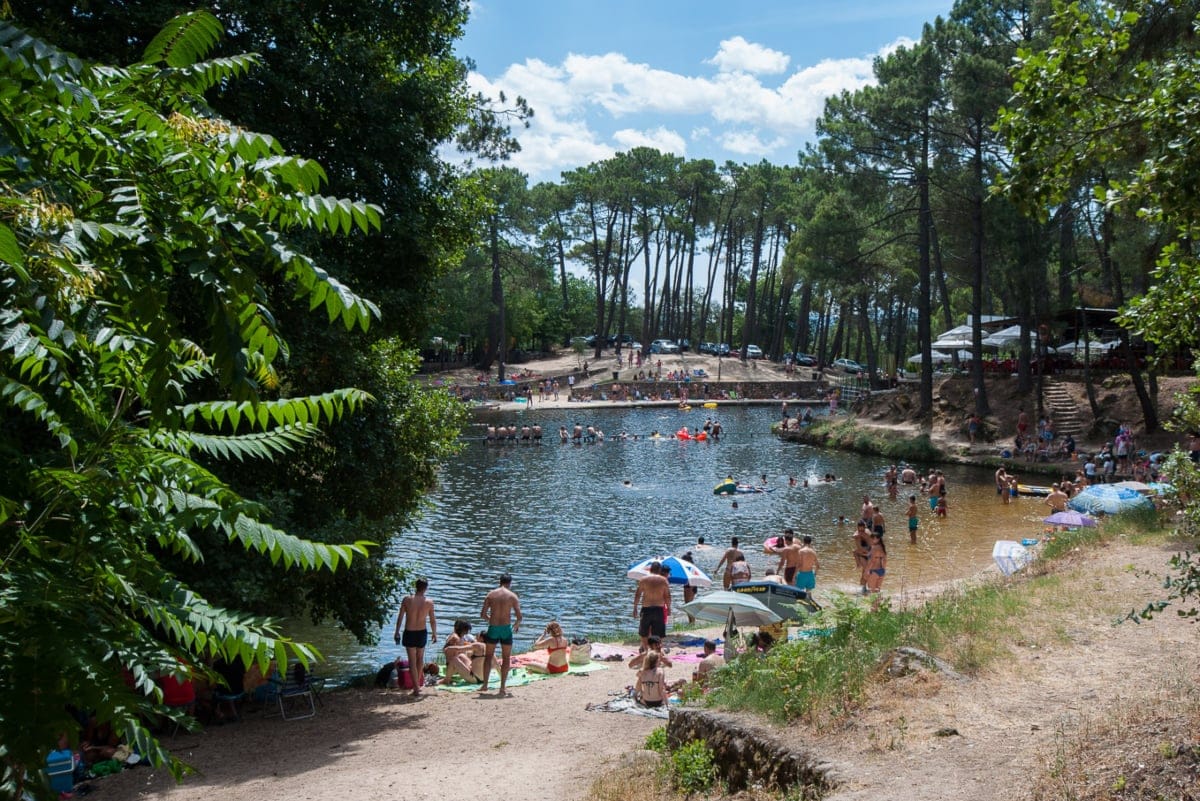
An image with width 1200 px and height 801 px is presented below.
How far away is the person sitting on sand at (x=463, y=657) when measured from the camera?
46.4 ft

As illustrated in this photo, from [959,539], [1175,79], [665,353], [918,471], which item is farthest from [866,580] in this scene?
[665,353]

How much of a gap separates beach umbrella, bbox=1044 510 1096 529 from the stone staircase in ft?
56.4

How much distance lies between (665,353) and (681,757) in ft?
249

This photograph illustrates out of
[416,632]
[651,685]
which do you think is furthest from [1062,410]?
[416,632]

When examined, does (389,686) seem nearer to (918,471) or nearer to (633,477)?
(633,477)

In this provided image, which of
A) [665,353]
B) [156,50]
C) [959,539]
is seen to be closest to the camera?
[156,50]

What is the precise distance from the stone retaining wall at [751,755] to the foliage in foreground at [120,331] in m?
A: 4.56

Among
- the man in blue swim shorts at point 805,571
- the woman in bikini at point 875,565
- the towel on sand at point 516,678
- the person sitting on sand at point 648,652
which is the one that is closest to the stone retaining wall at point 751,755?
the person sitting on sand at point 648,652

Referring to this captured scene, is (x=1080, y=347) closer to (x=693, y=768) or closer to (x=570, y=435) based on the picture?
(x=570, y=435)

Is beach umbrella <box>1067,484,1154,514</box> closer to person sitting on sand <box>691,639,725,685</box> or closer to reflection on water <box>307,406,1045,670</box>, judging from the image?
reflection on water <box>307,406,1045,670</box>

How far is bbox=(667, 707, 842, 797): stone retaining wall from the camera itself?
7.38m

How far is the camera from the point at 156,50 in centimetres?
422

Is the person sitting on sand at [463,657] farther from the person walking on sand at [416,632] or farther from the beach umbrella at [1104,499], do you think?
the beach umbrella at [1104,499]

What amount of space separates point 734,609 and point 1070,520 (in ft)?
39.2
